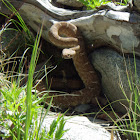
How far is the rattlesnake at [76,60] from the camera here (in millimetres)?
3932

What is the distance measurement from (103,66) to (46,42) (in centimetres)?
142

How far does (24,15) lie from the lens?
4.50 meters

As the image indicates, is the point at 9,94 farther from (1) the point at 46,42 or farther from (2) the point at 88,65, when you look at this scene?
(1) the point at 46,42

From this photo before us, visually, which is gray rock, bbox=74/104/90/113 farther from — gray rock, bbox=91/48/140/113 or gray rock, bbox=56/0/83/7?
gray rock, bbox=56/0/83/7

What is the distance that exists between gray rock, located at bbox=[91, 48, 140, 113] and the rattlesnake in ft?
0.53

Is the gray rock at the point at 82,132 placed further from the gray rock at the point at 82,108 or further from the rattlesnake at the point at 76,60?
the rattlesnake at the point at 76,60

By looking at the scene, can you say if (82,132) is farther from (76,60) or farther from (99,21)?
(99,21)

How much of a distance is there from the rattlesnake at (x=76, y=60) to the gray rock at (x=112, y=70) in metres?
0.16

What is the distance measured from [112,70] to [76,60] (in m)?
0.77

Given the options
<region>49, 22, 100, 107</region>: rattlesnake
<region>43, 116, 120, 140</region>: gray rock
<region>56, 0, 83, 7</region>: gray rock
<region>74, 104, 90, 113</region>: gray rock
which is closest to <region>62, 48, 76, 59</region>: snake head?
<region>49, 22, 100, 107</region>: rattlesnake

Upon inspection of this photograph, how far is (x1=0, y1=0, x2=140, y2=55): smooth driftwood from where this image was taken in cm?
346

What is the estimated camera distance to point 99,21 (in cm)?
376

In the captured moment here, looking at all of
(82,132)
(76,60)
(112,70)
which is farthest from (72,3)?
(82,132)

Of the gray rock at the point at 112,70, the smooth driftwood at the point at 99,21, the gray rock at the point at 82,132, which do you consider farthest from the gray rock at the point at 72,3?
the gray rock at the point at 82,132
